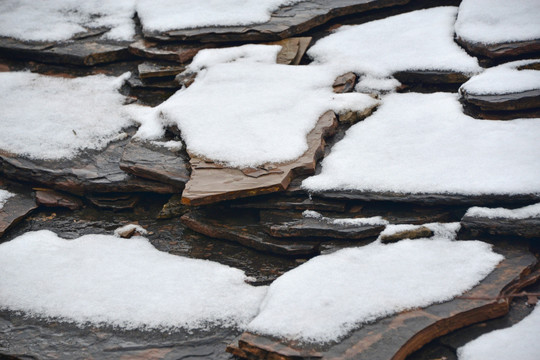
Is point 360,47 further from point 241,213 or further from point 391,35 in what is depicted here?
point 241,213

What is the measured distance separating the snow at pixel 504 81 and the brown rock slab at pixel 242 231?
82.7 inches

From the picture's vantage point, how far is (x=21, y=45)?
5801mm

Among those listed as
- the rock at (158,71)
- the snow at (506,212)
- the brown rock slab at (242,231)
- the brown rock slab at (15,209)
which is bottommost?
the brown rock slab at (15,209)

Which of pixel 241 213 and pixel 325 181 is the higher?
pixel 325 181

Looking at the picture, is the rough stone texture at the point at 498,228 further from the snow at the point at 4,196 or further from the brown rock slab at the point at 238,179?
the snow at the point at 4,196

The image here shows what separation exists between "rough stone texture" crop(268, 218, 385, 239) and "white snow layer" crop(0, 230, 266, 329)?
0.44 m

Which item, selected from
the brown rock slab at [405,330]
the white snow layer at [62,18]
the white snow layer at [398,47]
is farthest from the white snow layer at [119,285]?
Answer: the white snow layer at [62,18]

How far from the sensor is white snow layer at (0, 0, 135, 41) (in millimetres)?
5996

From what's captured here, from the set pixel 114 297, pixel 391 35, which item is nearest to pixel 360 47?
pixel 391 35

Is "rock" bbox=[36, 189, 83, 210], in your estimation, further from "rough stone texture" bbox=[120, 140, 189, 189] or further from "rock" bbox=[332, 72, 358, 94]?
"rock" bbox=[332, 72, 358, 94]

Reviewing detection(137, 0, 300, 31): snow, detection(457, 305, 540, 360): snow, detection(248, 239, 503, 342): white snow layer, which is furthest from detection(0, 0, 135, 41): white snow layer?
detection(457, 305, 540, 360): snow

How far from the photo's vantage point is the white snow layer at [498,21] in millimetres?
4672

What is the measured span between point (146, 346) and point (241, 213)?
1285 mm

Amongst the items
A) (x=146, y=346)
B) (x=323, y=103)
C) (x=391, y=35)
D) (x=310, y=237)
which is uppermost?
(x=391, y=35)
